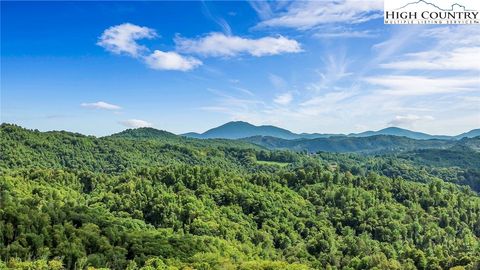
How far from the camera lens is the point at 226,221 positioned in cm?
9206

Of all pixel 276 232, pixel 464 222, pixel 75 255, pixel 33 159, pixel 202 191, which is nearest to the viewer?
pixel 75 255

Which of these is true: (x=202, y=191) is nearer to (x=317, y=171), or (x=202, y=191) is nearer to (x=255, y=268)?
(x=317, y=171)

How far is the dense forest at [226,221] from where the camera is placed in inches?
2430

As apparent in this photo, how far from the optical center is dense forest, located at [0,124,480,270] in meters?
61.7

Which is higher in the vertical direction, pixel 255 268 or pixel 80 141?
pixel 80 141

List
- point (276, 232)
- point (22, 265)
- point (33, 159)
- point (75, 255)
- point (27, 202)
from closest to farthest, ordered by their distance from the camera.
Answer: point (22, 265)
point (75, 255)
point (27, 202)
point (276, 232)
point (33, 159)

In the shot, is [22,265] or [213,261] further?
[213,261]

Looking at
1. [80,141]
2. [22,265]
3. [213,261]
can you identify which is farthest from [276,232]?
[80,141]

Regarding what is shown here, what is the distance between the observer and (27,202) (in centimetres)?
7844

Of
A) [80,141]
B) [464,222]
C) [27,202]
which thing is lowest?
A: [464,222]

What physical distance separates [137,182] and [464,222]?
83.5 m

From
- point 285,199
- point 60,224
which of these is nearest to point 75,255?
point 60,224

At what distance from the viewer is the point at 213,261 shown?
5972 centimetres

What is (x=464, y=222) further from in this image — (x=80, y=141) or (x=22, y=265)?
(x=80, y=141)
